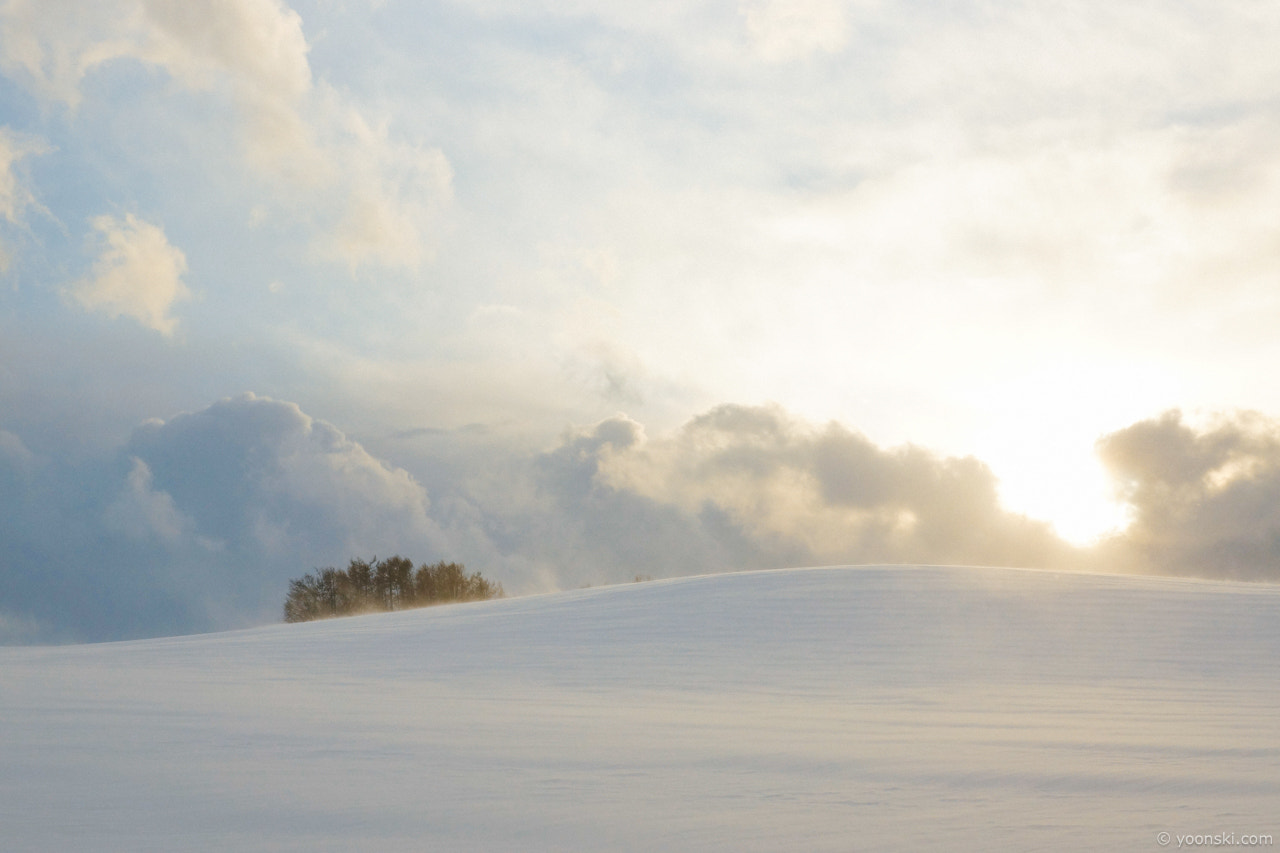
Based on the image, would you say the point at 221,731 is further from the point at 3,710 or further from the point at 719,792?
the point at 719,792

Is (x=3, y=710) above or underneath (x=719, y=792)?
above

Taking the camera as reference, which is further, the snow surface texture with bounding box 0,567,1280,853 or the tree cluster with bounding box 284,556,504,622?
the tree cluster with bounding box 284,556,504,622

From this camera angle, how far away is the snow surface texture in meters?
3.88

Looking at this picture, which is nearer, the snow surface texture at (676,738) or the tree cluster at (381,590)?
the snow surface texture at (676,738)

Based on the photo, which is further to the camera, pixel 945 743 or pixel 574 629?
pixel 574 629

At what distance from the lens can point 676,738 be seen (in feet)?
20.6

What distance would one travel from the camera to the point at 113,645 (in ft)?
55.6

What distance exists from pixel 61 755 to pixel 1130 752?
692 centimetres

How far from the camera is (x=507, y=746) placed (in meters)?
5.83

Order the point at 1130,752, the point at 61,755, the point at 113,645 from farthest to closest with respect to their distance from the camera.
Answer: the point at 113,645 → the point at 1130,752 → the point at 61,755

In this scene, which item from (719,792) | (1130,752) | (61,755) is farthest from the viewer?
(1130,752)

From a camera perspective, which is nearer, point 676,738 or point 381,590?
point 676,738

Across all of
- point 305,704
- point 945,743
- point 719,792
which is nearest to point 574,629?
point 305,704

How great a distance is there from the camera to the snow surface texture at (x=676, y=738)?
3.88 metres
